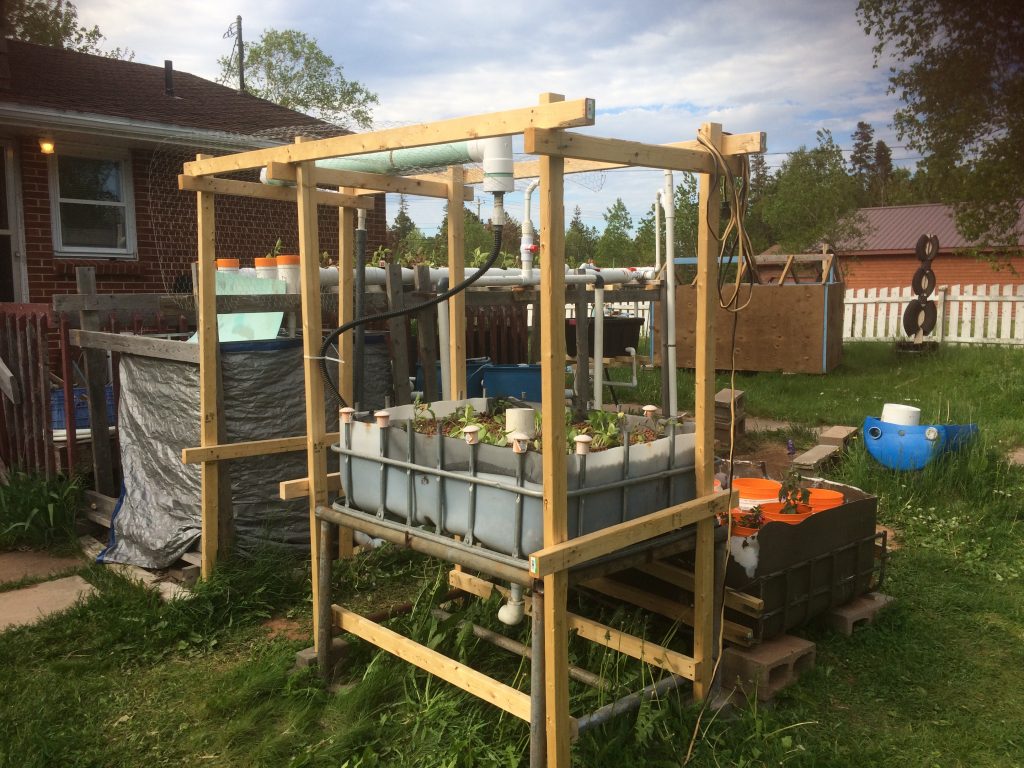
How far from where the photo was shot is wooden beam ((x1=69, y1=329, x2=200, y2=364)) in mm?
4520

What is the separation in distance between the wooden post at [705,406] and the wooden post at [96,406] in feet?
12.2

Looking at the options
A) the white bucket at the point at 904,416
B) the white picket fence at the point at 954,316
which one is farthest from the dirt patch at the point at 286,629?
the white picket fence at the point at 954,316

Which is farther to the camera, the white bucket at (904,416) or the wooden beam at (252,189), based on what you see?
the white bucket at (904,416)

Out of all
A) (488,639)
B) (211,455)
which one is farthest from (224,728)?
(211,455)

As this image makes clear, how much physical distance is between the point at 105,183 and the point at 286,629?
7.30 metres

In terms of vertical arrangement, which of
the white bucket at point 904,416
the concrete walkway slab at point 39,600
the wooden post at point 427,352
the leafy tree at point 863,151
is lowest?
the concrete walkway slab at point 39,600

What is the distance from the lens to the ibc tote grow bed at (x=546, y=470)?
2486mm

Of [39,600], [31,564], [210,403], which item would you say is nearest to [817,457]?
[210,403]

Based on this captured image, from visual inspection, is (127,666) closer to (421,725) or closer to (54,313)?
(421,725)

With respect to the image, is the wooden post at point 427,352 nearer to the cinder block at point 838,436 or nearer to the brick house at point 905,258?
the cinder block at point 838,436

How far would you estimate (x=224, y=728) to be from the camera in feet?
10.4

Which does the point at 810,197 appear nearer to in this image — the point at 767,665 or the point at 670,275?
the point at 670,275

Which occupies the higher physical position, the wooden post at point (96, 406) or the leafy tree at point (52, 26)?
the leafy tree at point (52, 26)

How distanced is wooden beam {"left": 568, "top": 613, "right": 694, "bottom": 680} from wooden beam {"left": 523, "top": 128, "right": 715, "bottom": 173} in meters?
1.74
